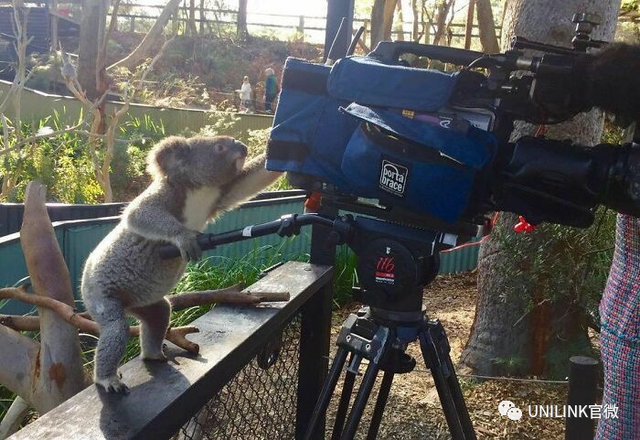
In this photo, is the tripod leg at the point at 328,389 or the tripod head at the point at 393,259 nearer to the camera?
the tripod head at the point at 393,259

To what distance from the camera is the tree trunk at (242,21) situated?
22.2 metres

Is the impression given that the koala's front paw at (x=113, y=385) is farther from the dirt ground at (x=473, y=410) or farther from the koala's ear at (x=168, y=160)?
the dirt ground at (x=473, y=410)

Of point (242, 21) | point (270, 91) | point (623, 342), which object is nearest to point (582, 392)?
point (623, 342)

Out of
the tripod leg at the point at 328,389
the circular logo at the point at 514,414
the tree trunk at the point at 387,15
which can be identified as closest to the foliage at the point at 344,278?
the circular logo at the point at 514,414

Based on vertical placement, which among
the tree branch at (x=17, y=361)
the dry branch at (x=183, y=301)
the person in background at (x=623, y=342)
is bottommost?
the tree branch at (x=17, y=361)

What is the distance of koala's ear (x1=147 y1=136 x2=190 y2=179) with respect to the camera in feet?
6.79

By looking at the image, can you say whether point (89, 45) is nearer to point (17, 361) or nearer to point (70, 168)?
point (70, 168)

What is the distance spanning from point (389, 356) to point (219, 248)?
3083mm

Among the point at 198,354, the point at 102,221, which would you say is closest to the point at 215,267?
the point at 102,221

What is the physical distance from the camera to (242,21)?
22422 millimetres

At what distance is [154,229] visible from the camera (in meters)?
1.85

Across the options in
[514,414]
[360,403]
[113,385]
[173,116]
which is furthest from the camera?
[173,116]

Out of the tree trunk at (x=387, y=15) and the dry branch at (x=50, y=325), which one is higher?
the tree trunk at (x=387, y=15)

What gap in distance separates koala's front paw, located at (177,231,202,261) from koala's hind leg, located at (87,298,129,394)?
0.82 ft
